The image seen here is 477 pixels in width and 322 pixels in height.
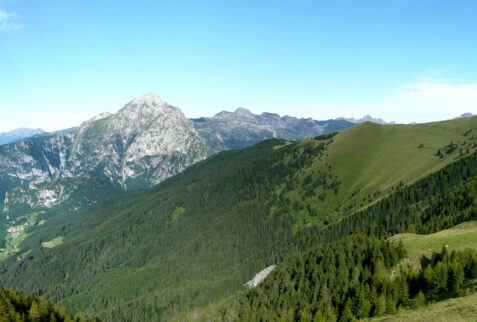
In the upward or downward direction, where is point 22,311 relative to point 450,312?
downward

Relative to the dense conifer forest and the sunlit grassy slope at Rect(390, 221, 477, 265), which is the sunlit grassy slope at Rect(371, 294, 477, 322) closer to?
the sunlit grassy slope at Rect(390, 221, 477, 265)

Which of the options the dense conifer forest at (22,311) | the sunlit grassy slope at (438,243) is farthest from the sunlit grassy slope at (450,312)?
the dense conifer forest at (22,311)

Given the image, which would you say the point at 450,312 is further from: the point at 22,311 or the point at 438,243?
the point at 22,311

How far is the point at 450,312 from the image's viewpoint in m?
50.3

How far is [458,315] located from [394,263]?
1536 inches

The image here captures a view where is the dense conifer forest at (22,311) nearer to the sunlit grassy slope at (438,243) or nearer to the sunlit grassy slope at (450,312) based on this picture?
the sunlit grassy slope at (450,312)

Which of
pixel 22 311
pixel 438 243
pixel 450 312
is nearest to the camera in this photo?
pixel 450 312

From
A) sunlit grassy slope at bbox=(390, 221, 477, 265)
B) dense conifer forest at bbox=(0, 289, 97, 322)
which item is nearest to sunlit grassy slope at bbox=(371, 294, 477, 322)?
sunlit grassy slope at bbox=(390, 221, 477, 265)

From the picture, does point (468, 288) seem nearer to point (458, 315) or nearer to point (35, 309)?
point (458, 315)

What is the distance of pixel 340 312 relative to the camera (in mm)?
81062

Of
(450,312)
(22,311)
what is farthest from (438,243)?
(22,311)

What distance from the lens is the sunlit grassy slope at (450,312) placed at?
47031mm

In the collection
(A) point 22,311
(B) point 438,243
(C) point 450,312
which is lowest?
(A) point 22,311

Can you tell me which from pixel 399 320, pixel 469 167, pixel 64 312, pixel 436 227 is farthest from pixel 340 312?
pixel 469 167
